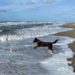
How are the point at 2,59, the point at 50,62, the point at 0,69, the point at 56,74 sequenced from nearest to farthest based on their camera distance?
the point at 56,74
the point at 0,69
the point at 50,62
the point at 2,59

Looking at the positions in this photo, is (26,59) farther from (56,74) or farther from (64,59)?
(56,74)

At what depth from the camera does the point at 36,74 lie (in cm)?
1370

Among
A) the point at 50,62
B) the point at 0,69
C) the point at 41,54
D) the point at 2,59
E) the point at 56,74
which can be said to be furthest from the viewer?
the point at 41,54

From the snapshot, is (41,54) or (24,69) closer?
(24,69)

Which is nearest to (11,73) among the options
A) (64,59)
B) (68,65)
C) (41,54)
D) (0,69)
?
(0,69)

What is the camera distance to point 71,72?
539 inches

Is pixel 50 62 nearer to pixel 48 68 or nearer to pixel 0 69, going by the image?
pixel 48 68

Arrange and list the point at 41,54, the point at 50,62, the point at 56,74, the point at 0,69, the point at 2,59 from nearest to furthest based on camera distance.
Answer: the point at 56,74 → the point at 0,69 → the point at 50,62 → the point at 2,59 → the point at 41,54

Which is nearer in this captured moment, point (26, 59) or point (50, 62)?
point (50, 62)

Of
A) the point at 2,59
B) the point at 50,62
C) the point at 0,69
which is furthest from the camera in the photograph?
the point at 2,59

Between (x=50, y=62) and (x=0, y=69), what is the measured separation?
3.07 meters

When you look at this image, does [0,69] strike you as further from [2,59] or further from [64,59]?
[64,59]

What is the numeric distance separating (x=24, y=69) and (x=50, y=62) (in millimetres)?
2203

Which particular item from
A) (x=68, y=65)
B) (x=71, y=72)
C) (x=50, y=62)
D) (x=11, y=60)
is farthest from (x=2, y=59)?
(x=71, y=72)
